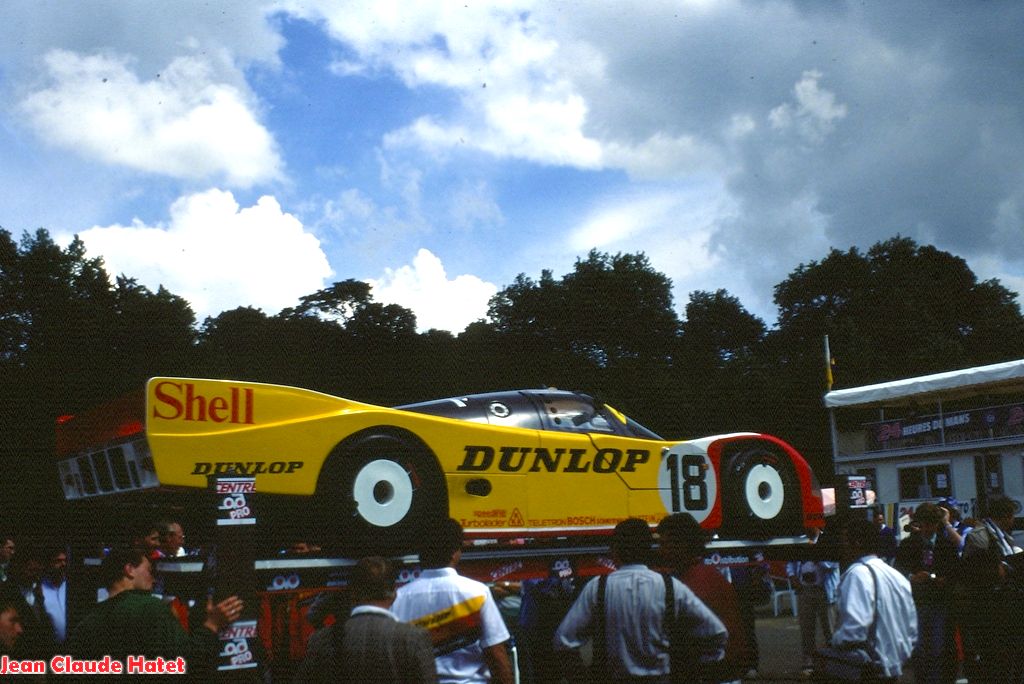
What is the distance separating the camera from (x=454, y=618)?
15.4 ft

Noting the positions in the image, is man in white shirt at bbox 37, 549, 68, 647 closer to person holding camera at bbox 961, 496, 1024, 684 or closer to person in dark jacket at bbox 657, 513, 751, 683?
person in dark jacket at bbox 657, 513, 751, 683

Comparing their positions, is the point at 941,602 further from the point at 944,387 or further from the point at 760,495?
the point at 944,387

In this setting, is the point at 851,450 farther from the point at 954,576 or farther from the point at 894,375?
the point at 954,576

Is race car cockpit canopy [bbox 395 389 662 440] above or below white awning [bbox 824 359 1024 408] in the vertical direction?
below

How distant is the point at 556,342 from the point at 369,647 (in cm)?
4285

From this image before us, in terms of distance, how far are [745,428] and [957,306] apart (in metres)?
18.2

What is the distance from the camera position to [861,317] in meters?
54.0

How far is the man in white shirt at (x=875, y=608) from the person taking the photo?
480cm

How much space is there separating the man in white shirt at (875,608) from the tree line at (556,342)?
17334 millimetres

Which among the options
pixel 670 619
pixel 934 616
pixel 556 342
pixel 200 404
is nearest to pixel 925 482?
pixel 556 342

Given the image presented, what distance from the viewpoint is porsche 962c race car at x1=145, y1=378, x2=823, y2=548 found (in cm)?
652

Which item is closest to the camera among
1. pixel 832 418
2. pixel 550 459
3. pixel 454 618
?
pixel 454 618

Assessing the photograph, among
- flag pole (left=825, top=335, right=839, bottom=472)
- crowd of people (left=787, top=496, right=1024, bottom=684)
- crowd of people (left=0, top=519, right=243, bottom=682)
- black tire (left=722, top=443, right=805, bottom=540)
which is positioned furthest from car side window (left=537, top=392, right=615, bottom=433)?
flag pole (left=825, top=335, right=839, bottom=472)

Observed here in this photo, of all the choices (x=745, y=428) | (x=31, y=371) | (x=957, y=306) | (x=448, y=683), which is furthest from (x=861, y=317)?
(x=448, y=683)
